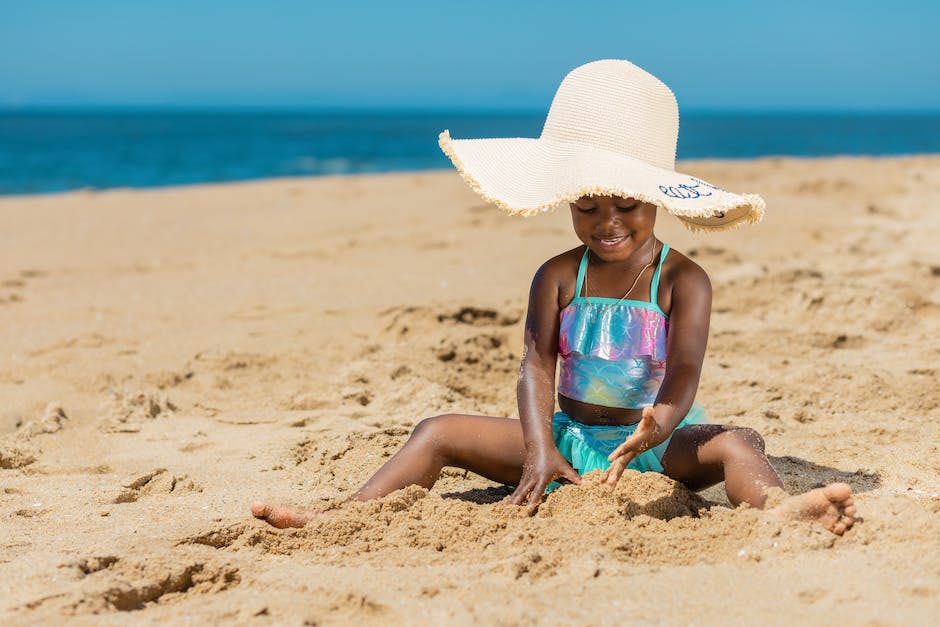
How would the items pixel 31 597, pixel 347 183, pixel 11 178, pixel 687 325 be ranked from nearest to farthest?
1. pixel 31 597
2. pixel 687 325
3. pixel 347 183
4. pixel 11 178

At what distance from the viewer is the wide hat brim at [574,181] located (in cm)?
231

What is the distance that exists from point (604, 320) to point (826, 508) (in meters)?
0.79

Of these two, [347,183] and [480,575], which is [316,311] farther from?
[347,183]

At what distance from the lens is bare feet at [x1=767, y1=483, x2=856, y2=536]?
2162 millimetres

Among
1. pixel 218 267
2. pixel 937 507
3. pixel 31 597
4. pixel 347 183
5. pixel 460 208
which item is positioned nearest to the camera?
pixel 31 597

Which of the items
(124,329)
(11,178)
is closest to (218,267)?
(124,329)

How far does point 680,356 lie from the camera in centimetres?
250

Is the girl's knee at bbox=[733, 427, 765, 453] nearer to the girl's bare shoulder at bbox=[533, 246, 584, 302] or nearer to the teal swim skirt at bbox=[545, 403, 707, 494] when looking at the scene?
the teal swim skirt at bbox=[545, 403, 707, 494]

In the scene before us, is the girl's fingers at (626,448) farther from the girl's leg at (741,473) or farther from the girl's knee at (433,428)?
the girl's knee at (433,428)

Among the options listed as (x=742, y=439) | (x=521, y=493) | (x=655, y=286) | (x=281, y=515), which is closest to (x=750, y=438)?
(x=742, y=439)

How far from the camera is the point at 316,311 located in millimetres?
4855

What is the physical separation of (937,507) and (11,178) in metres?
19.0

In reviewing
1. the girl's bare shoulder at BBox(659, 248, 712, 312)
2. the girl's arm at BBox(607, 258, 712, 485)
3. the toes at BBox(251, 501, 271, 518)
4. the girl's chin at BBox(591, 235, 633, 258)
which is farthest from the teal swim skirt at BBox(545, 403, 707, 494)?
the toes at BBox(251, 501, 271, 518)

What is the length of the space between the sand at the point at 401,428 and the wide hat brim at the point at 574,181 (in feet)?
2.37
